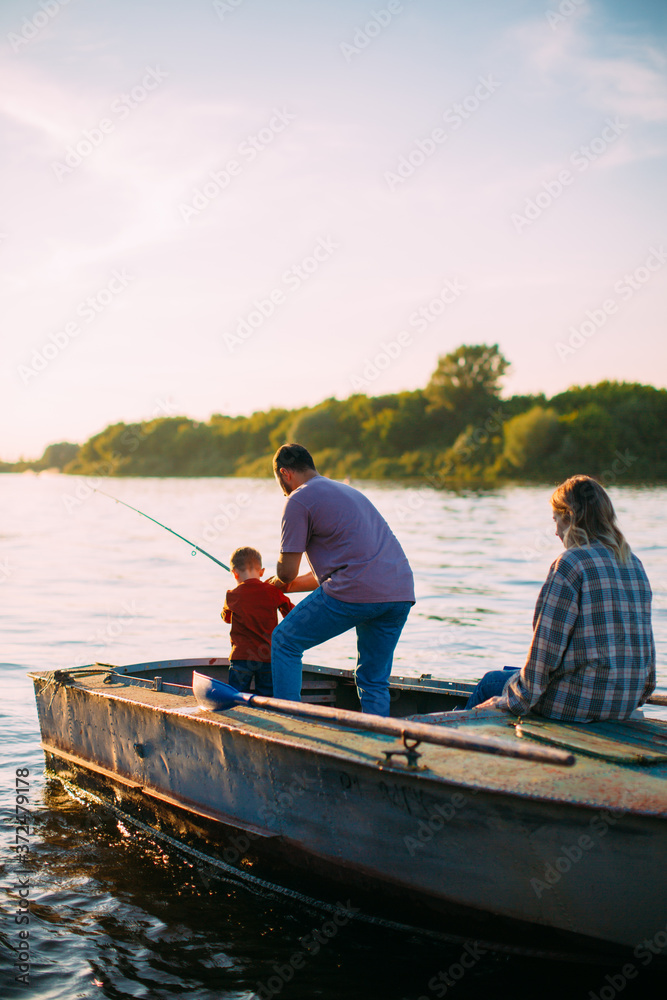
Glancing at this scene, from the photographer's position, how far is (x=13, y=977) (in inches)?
160

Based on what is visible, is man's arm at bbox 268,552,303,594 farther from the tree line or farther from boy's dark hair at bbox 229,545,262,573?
the tree line

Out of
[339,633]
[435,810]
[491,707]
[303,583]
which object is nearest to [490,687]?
[491,707]

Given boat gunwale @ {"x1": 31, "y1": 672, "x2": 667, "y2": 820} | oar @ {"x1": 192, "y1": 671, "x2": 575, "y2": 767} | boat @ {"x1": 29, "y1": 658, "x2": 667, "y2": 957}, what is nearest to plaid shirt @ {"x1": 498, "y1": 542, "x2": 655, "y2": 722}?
boat @ {"x1": 29, "y1": 658, "x2": 667, "y2": 957}

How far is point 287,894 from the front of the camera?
450 centimetres

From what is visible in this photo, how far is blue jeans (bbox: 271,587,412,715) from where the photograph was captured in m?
4.79

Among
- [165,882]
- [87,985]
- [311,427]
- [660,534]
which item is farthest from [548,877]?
[311,427]

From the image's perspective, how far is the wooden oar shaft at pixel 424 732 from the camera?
3.30m

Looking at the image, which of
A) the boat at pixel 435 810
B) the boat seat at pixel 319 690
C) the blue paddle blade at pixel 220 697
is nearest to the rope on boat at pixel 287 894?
the boat at pixel 435 810

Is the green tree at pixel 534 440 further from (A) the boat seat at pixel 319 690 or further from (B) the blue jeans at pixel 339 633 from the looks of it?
(B) the blue jeans at pixel 339 633

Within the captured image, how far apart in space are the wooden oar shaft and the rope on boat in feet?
2.74

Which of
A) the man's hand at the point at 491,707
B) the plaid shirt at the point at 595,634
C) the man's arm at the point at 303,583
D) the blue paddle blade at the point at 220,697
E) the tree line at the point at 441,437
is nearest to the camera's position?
the plaid shirt at the point at 595,634

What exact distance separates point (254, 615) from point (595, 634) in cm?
225

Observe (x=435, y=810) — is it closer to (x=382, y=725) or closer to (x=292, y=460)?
(x=382, y=725)

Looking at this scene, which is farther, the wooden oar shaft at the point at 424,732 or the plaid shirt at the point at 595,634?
the plaid shirt at the point at 595,634
